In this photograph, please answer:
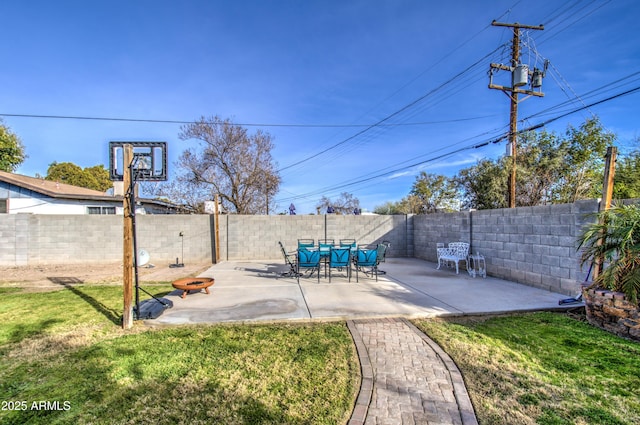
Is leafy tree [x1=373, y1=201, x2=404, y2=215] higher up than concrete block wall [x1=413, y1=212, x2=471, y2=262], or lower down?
higher up

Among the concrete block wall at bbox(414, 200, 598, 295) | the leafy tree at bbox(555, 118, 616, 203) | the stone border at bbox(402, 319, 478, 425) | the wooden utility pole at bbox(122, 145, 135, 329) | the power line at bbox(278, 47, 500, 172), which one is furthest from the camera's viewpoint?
the power line at bbox(278, 47, 500, 172)

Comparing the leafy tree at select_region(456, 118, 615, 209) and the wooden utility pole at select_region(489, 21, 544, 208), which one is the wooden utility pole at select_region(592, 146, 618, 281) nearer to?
the wooden utility pole at select_region(489, 21, 544, 208)

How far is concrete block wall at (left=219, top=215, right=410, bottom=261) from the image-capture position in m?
11.2

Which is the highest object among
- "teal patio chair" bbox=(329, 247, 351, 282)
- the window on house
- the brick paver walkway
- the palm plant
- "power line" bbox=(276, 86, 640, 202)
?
"power line" bbox=(276, 86, 640, 202)

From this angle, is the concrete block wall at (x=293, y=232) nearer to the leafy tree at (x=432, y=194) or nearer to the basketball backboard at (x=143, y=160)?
the basketball backboard at (x=143, y=160)

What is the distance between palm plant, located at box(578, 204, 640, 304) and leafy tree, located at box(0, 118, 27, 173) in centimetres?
2567

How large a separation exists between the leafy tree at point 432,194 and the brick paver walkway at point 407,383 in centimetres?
1588

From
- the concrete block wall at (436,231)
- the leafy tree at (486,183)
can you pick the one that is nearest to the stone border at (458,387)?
the concrete block wall at (436,231)

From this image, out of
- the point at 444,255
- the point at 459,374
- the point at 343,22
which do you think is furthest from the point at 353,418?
the point at 343,22

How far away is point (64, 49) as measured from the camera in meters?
9.26

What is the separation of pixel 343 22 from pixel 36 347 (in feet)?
37.2

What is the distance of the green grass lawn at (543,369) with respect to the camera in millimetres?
2207

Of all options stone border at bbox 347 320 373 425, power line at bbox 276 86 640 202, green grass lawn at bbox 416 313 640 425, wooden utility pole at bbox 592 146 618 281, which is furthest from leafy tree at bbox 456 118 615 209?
stone border at bbox 347 320 373 425

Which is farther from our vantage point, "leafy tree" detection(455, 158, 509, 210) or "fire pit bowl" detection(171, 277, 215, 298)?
"leafy tree" detection(455, 158, 509, 210)
